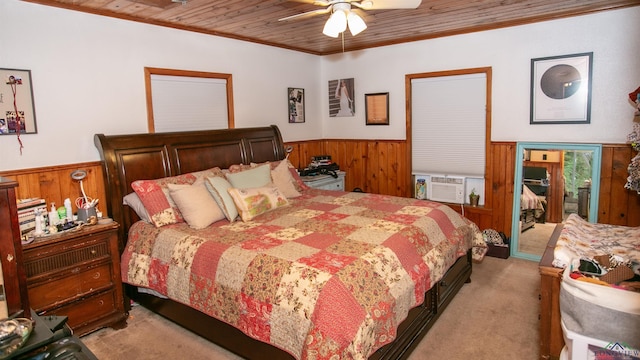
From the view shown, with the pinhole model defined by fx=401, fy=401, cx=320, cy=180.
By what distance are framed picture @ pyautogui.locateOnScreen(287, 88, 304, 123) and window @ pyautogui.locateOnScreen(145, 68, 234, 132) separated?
3.34 feet

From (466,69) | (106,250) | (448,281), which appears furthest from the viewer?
(466,69)

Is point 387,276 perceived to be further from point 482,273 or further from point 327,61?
point 327,61

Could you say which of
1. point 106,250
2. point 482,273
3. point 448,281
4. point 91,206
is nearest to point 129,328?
point 106,250

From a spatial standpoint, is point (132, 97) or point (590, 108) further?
point (590, 108)

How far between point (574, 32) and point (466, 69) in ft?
3.46

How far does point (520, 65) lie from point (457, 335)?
9.52 feet

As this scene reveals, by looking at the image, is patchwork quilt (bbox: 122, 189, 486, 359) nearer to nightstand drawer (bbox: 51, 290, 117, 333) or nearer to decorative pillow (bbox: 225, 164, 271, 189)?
nightstand drawer (bbox: 51, 290, 117, 333)

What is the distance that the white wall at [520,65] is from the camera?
371cm

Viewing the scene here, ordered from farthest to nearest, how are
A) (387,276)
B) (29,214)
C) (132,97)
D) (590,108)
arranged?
(590,108) < (132,97) < (29,214) < (387,276)

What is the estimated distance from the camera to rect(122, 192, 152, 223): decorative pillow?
3.20 m

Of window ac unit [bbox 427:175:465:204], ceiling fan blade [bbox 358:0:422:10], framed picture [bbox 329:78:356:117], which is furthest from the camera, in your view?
framed picture [bbox 329:78:356:117]

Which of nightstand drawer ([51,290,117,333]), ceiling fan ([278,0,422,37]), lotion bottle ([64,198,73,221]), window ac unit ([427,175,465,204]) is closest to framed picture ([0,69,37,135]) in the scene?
lotion bottle ([64,198,73,221])

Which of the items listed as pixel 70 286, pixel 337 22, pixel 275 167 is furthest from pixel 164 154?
pixel 337 22

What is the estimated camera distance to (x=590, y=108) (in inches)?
153
